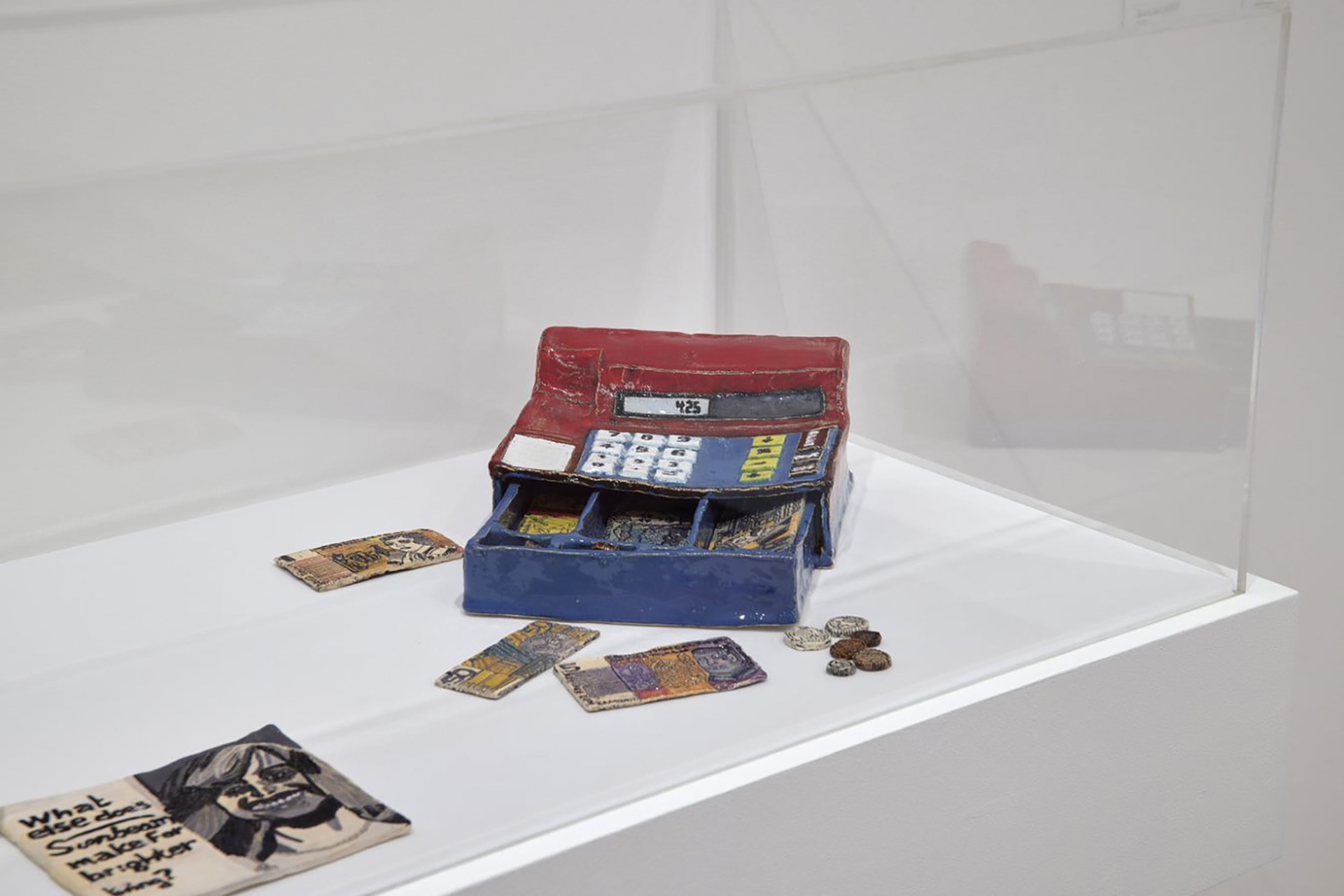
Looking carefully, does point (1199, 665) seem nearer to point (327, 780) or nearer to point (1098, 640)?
point (1098, 640)

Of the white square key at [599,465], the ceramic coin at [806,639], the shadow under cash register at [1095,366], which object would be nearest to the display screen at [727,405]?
the white square key at [599,465]

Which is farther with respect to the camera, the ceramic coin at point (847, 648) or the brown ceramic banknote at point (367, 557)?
the brown ceramic banknote at point (367, 557)

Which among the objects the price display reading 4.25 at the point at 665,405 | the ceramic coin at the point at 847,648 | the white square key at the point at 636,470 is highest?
the price display reading 4.25 at the point at 665,405

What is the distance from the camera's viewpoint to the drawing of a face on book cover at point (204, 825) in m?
1.08

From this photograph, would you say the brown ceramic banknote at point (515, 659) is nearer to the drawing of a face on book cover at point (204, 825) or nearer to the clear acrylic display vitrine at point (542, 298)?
the clear acrylic display vitrine at point (542, 298)

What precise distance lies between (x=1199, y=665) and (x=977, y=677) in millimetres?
288

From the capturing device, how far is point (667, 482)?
5.31 ft

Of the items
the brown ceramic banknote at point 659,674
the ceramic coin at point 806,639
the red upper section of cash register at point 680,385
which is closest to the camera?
the brown ceramic banknote at point 659,674

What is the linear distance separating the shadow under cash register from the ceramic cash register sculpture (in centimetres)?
20

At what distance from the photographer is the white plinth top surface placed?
4.02 ft

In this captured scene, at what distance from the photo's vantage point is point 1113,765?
4.96 feet

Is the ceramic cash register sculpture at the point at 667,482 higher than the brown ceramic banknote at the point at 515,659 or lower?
higher

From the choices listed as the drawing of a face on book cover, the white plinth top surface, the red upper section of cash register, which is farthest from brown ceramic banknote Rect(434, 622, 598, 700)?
the red upper section of cash register

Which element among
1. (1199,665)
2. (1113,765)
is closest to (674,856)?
(1113,765)
